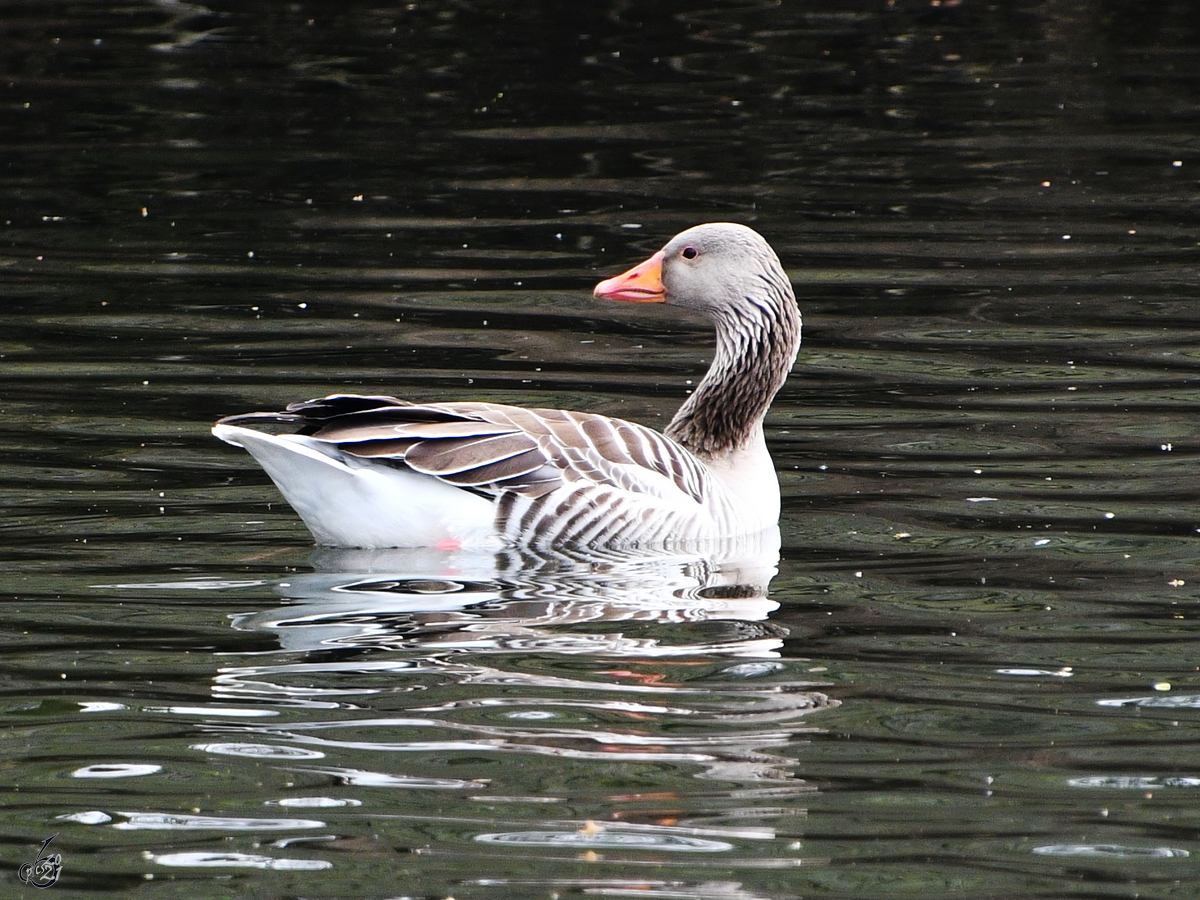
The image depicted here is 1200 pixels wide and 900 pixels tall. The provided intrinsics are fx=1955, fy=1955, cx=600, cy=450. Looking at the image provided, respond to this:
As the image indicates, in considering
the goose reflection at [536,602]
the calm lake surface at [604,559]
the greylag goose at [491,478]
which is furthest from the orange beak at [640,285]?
the goose reflection at [536,602]

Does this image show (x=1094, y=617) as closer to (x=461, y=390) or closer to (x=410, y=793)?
(x=410, y=793)

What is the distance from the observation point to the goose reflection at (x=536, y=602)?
23.2ft

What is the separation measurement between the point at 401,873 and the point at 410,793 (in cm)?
50

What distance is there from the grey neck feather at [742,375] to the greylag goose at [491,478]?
212 mm

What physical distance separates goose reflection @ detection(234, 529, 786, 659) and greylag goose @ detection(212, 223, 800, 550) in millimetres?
95

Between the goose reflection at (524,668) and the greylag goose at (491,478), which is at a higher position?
the greylag goose at (491,478)

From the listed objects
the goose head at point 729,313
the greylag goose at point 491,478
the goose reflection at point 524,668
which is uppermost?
the goose head at point 729,313

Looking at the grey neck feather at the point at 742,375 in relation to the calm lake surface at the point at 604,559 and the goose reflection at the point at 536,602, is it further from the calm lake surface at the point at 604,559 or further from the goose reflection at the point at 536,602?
the goose reflection at the point at 536,602

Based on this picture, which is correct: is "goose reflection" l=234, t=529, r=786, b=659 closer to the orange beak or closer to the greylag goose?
the greylag goose

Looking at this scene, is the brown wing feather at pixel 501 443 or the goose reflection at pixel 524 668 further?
the brown wing feather at pixel 501 443

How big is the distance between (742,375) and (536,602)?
2.05m

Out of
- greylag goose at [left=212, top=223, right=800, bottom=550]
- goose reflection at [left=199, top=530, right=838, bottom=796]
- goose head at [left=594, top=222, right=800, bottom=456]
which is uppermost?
goose head at [left=594, top=222, right=800, bottom=456]

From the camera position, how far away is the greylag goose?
802cm

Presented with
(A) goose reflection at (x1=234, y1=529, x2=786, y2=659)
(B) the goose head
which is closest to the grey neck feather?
(B) the goose head
